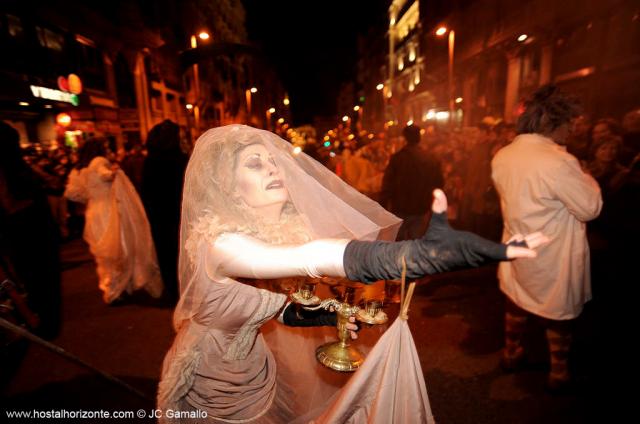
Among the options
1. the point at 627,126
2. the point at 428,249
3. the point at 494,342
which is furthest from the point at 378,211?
the point at 627,126

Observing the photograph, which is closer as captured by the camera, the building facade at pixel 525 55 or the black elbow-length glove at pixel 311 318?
the black elbow-length glove at pixel 311 318

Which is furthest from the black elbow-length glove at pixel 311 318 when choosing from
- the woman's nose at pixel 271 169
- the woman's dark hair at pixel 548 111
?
the woman's dark hair at pixel 548 111

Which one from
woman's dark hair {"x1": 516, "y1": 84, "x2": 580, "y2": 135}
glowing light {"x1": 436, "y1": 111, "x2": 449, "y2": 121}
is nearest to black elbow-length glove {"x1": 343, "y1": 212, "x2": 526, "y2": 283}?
woman's dark hair {"x1": 516, "y1": 84, "x2": 580, "y2": 135}

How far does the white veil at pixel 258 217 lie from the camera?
165 centimetres

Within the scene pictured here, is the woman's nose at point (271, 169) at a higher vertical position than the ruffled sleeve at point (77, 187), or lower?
higher

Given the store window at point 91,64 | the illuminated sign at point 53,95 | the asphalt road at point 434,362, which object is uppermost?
the store window at point 91,64

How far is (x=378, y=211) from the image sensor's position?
178 centimetres

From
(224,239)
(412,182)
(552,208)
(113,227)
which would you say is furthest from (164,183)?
(552,208)

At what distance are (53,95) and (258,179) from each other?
1423 centimetres

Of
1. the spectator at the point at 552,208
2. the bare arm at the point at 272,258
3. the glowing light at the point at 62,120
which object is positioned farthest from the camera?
the glowing light at the point at 62,120

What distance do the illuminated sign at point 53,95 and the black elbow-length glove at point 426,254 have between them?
13.9m

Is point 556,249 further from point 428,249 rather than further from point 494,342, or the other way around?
point 428,249

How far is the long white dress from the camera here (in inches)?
198

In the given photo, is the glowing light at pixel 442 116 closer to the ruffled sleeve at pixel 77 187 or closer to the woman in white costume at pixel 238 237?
the ruffled sleeve at pixel 77 187
